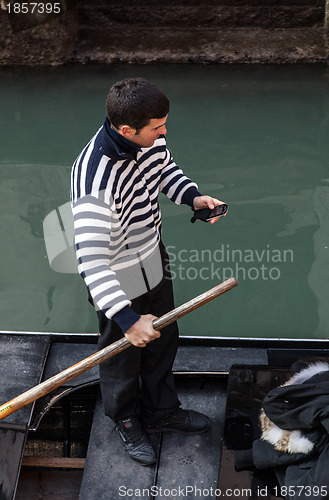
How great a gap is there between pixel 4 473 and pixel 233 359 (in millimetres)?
1022

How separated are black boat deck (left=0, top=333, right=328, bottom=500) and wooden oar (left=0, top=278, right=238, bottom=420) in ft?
0.82

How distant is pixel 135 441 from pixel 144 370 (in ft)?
0.86

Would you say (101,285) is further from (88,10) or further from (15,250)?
(88,10)

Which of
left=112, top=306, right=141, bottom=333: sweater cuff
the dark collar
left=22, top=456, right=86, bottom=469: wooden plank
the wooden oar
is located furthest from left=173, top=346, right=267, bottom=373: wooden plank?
the dark collar

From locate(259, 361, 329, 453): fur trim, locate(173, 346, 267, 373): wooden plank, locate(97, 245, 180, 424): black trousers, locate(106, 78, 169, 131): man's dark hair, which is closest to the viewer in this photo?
locate(106, 78, 169, 131): man's dark hair

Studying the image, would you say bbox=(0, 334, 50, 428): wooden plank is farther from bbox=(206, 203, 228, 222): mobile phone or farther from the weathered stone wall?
the weathered stone wall

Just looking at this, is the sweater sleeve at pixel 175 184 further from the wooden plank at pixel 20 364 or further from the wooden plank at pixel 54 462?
the wooden plank at pixel 54 462

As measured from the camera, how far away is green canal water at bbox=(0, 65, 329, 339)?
12.6 ft

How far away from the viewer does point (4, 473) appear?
7.70 feet

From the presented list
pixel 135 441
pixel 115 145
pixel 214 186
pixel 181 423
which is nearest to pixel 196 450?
pixel 181 423

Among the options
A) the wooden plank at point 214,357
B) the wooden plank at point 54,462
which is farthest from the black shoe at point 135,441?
the wooden plank at point 214,357

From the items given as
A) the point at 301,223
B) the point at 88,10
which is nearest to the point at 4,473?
the point at 301,223

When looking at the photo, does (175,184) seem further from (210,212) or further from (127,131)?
(127,131)

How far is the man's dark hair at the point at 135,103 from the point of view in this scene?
194 centimetres
